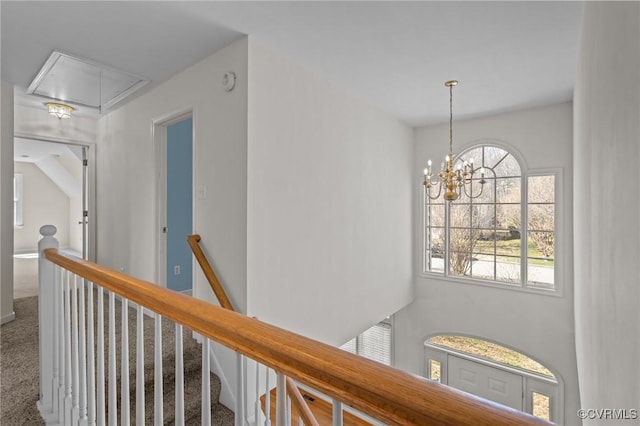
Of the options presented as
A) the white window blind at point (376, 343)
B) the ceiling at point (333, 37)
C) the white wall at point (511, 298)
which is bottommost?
the white window blind at point (376, 343)

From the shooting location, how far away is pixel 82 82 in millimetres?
3186

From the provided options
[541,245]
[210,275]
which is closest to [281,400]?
[210,275]

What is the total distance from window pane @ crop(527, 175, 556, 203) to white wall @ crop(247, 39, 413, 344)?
69.8 inches

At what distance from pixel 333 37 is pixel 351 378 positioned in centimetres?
253

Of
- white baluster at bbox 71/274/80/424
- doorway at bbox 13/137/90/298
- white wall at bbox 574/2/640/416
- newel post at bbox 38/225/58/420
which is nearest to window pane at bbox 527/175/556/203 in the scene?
white wall at bbox 574/2/640/416

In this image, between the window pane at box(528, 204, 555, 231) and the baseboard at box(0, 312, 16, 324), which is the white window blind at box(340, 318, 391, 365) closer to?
the window pane at box(528, 204, 555, 231)

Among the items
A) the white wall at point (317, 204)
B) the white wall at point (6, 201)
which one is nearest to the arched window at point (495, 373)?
the white wall at point (317, 204)

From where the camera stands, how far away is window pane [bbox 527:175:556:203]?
4172 millimetres

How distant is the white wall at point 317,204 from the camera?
100.0 inches

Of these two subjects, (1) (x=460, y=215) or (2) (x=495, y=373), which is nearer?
Answer: (2) (x=495, y=373)

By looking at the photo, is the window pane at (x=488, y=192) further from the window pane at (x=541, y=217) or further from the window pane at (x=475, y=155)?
the window pane at (x=541, y=217)

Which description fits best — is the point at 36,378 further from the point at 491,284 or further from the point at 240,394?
the point at 491,284

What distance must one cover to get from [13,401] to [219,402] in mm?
1189

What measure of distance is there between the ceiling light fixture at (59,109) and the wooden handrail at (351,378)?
163 inches
